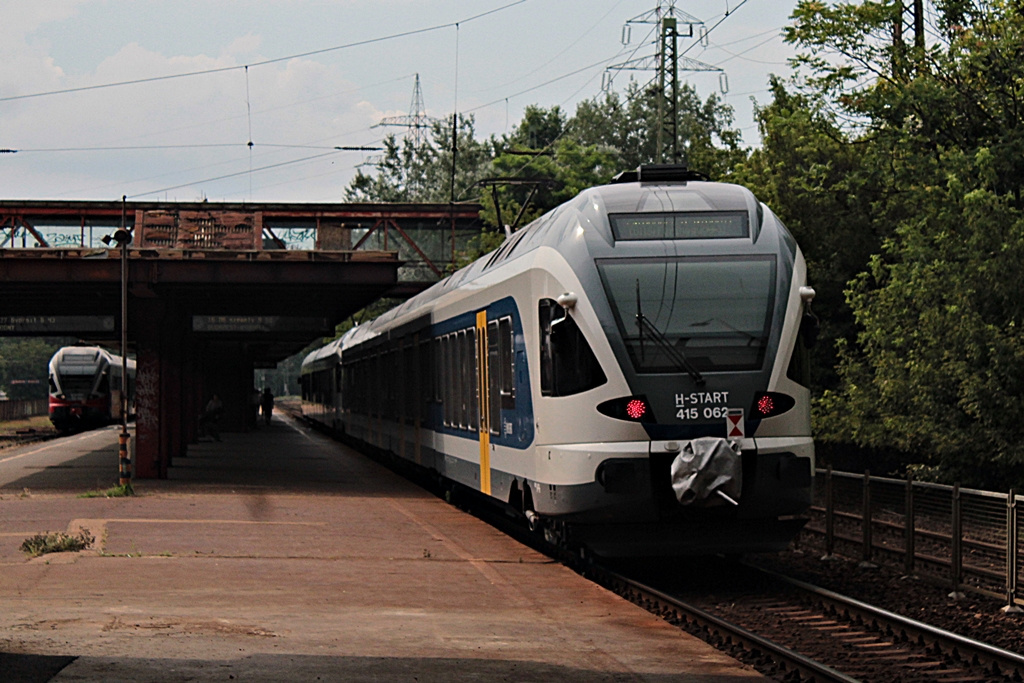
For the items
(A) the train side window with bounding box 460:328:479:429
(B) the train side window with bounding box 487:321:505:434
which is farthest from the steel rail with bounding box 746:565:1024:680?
(A) the train side window with bounding box 460:328:479:429

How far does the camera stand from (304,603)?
1175cm

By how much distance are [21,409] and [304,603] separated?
72.2m

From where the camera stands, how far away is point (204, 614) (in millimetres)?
10867

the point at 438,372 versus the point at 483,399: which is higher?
the point at 438,372

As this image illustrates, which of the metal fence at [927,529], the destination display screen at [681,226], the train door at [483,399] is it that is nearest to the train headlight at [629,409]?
the destination display screen at [681,226]

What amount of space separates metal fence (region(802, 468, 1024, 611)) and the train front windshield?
266 cm

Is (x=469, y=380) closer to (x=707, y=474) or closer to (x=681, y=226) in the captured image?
(x=681, y=226)

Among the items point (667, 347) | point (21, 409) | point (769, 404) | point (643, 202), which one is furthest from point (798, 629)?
point (21, 409)

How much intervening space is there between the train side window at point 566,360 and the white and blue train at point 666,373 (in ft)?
0.05

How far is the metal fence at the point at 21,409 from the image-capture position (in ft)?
238

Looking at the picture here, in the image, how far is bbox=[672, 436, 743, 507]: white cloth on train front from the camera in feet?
40.9

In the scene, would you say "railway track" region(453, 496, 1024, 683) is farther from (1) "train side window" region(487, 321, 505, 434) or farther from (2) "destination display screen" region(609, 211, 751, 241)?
(2) "destination display screen" region(609, 211, 751, 241)

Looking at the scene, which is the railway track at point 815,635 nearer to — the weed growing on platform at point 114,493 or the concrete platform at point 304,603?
the concrete platform at point 304,603

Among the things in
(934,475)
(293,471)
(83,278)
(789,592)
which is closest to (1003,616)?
(789,592)
